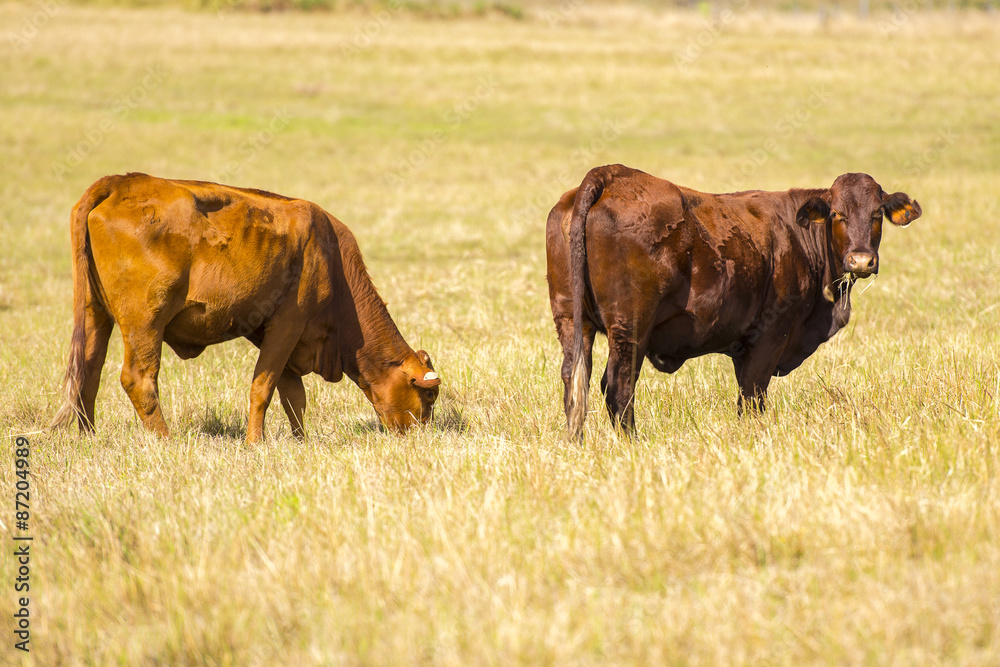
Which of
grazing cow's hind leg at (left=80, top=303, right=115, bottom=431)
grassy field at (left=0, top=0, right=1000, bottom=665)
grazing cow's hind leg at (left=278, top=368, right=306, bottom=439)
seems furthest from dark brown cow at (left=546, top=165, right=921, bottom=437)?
grazing cow's hind leg at (left=80, top=303, right=115, bottom=431)

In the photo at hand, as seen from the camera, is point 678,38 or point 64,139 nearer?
point 64,139

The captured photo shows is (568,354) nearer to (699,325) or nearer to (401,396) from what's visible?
(699,325)

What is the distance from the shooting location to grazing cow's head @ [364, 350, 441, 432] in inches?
237

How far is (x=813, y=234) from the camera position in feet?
19.6

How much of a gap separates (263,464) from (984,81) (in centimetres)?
2957

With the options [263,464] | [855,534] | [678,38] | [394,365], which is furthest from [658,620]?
[678,38]

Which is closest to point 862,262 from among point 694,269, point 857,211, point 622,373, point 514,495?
point 857,211

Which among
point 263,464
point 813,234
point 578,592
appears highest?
point 813,234

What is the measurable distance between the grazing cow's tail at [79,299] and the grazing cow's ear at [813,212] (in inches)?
168

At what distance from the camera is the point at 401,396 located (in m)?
6.04

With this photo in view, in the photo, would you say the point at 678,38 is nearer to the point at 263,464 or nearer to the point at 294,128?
the point at 294,128

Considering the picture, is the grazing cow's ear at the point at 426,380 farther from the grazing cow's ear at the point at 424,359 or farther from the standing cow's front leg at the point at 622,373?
the standing cow's front leg at the point at 622,373

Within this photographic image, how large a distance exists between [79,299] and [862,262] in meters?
4.74

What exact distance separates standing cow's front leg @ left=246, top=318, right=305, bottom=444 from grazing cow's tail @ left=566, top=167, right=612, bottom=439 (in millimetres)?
1868
